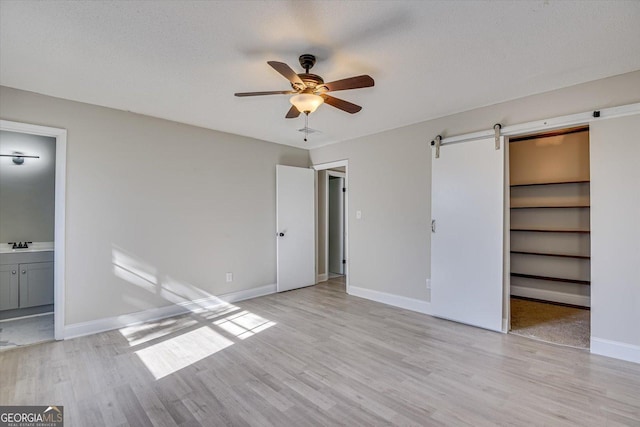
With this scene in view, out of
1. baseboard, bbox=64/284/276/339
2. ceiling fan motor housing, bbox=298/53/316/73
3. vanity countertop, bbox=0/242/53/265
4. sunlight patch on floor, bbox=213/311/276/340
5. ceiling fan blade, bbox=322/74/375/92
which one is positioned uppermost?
ceiling fan motor housing, bbox=298/53/316/73

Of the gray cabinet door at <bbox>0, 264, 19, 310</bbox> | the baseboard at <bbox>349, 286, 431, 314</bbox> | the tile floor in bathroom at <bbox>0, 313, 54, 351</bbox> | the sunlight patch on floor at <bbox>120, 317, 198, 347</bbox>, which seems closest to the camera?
the tile floor in bathroom at <bbox>0, 313, 54, 351</bbox>

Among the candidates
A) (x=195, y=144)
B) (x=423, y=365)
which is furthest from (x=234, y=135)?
(x=423, y=365)

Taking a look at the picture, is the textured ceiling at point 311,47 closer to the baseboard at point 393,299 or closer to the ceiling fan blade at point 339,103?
the ceiling fan blade at point 339,103

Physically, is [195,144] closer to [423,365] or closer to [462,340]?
[423,365]

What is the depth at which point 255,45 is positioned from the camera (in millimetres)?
2107

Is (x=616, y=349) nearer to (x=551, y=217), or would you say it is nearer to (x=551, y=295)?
(x=551, y=295)

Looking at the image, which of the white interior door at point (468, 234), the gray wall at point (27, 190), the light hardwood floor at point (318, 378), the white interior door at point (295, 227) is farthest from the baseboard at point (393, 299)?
the gray wall at point (27, 190)

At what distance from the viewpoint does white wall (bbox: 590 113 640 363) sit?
2.50m

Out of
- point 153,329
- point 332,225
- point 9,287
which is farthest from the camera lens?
point 332,225

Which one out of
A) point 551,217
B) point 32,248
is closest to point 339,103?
point 551,217

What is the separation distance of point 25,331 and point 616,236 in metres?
5.88

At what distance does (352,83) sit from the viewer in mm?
2105

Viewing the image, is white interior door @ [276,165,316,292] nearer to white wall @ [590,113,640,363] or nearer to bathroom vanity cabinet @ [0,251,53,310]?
bathroom vanity cabinet @ [0,251,53,310]

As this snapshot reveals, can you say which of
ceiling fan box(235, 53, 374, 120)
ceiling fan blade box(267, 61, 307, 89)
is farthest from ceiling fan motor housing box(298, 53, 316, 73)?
ceiling fan blade box(267, 61, 307, 89)
